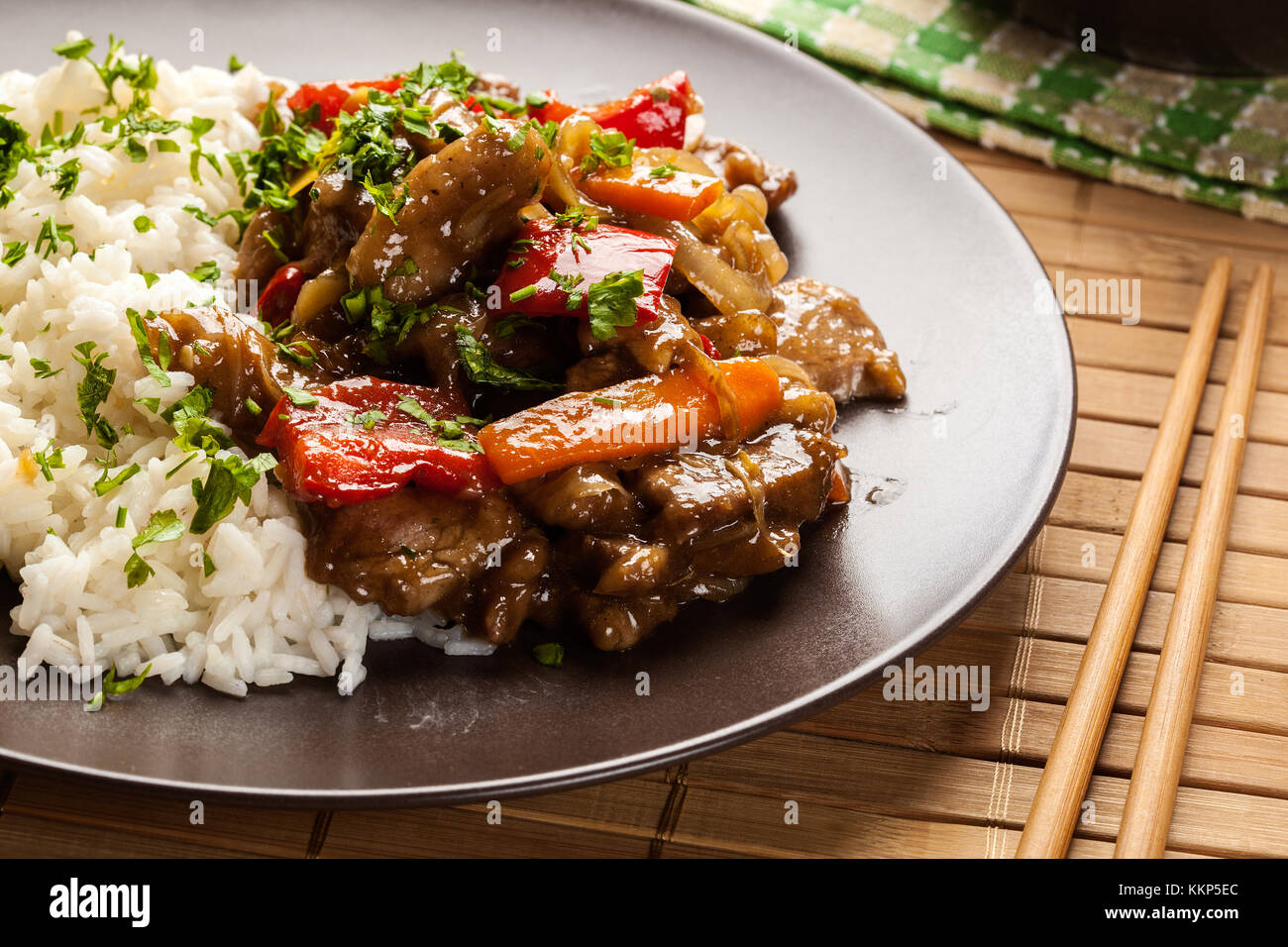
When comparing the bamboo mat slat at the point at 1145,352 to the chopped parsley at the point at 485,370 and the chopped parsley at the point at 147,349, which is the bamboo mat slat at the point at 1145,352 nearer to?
the chopped parsley at the point at 485,370

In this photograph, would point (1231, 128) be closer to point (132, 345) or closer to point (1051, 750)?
point (1051, 750)

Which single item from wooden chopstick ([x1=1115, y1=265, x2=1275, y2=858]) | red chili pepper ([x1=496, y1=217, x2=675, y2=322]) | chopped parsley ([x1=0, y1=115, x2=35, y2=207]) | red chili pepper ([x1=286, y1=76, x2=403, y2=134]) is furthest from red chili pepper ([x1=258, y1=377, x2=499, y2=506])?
wooden chopstick ([x1=1115, y1=265, x2=1275, y2=858])

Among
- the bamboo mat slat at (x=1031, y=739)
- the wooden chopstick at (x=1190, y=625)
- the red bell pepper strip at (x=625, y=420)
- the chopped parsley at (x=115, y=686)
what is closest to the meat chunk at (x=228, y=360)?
the red bell pepper strip at (x=625, y=420)

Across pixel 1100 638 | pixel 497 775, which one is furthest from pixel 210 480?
pixel 1100 638

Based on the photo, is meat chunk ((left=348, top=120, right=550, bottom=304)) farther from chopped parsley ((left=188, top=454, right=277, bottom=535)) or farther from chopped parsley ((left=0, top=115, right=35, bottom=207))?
chopped parsley ((left=0, top=115, right=35, bottom=207))

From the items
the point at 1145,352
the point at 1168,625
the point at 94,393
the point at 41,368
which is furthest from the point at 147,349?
the point at 1145,352
